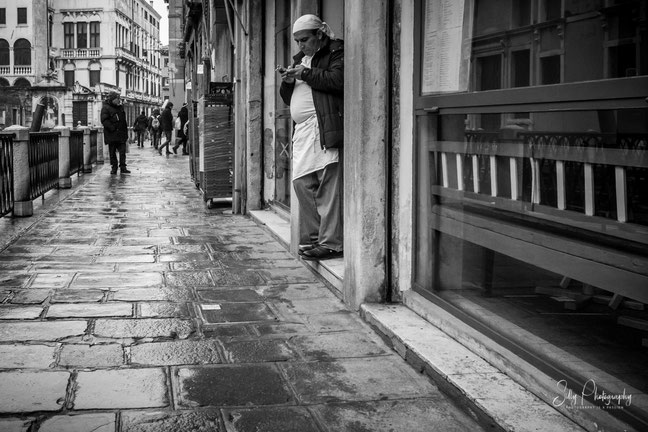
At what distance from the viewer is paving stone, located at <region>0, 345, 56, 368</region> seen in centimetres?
382

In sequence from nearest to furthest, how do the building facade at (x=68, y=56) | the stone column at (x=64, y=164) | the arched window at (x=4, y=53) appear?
1. the stone column at (x=64, y=164)
2. the building facade at (x=68, y=56)
3. the arched window at (x=4, y=53)

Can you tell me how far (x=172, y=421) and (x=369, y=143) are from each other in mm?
2311

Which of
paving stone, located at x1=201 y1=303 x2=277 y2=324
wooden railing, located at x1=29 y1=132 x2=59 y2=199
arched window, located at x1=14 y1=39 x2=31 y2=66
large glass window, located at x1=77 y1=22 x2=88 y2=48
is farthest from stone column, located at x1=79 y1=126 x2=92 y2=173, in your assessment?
large glass window, located at x1=77 y1=22 x2=88 y2=48

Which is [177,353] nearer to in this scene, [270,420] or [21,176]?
[270,420]

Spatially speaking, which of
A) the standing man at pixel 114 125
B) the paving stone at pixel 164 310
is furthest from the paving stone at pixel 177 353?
the standing man at pixel 114 125

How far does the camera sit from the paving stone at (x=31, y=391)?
10.7ft

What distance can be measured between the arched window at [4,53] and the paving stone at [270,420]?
262 ft

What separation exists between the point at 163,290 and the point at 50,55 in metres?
77.6

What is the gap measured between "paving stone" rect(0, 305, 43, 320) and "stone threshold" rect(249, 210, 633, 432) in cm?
202

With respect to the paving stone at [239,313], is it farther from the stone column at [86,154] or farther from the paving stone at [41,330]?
the stone column at [86,154]

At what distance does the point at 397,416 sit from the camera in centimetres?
324

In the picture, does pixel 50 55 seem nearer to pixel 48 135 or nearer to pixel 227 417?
pixel 48 135

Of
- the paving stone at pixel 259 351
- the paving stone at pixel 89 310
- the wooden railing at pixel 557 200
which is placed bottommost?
the paving stone at pixel 259 351

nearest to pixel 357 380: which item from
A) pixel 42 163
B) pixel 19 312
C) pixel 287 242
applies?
pixel 19 312
